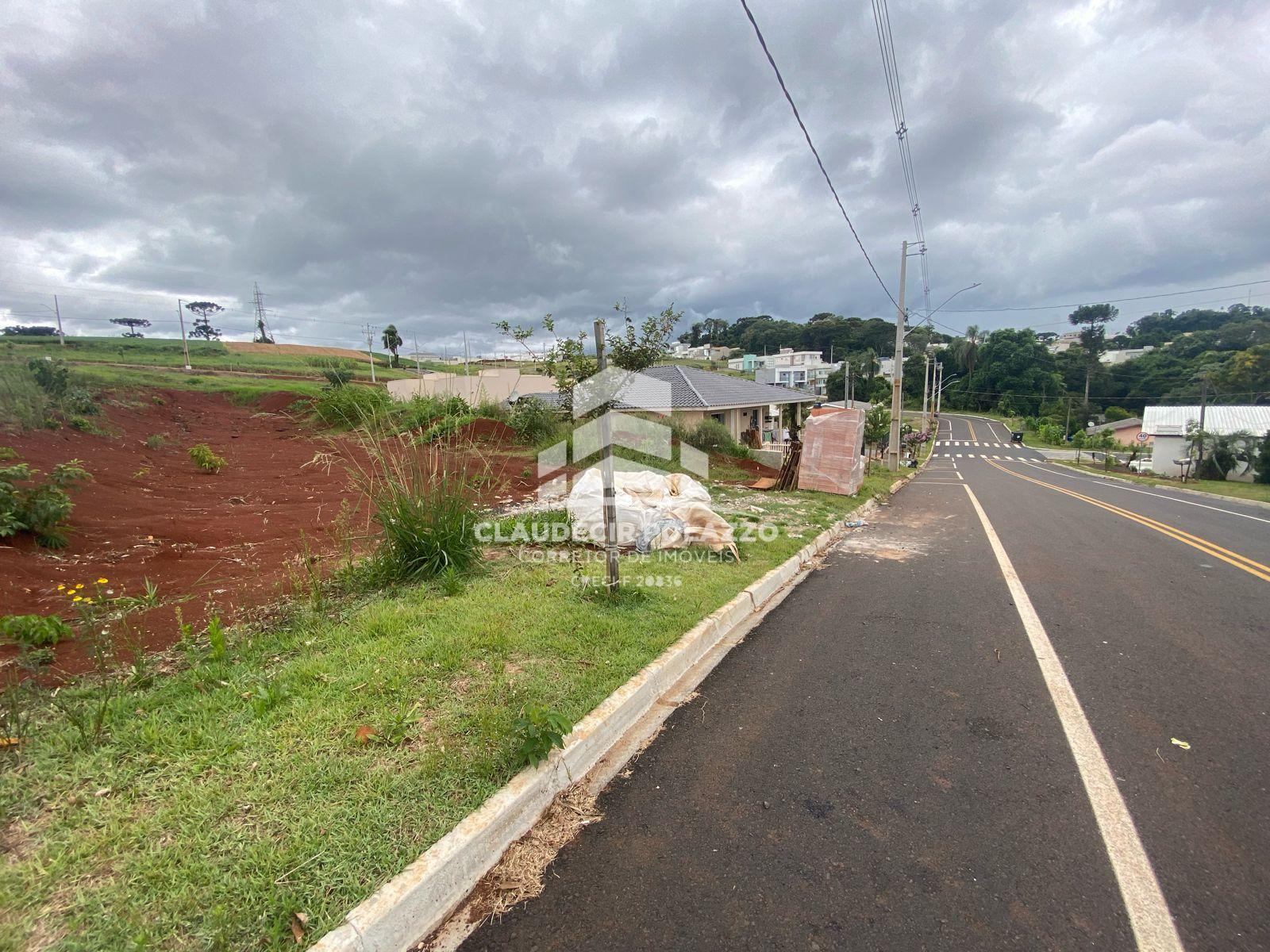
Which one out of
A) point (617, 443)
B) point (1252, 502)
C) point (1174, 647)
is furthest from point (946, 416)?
point (1174, 647)

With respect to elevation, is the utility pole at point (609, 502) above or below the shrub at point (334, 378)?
below

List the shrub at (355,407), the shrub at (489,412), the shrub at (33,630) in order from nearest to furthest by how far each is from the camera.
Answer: the shrub at (33,630)
the shrub at (355,407)
the shrub at (489,412)

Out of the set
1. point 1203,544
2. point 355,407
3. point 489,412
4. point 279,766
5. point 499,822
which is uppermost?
point 355,407

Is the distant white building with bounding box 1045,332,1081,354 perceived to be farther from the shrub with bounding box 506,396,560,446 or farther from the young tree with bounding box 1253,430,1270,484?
the shrub with bounding box 506,396,560,446

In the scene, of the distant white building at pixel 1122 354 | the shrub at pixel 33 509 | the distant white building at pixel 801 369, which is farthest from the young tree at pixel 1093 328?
the shrub at pixel 33 509

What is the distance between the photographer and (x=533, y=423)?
1695 cm

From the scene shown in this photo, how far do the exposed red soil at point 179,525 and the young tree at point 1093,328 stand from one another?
326 ft

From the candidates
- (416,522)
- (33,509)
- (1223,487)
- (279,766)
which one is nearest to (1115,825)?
(279,766)

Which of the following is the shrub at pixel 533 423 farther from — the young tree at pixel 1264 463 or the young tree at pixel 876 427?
the young tree at pixel 1264 463

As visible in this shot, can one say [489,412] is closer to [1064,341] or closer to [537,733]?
[537,733]

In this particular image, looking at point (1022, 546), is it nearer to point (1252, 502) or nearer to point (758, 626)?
point (758, 626)

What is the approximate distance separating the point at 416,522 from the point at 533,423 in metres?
11.8

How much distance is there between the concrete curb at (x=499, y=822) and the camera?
76.9 inches

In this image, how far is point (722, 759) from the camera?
3051 millimetres
